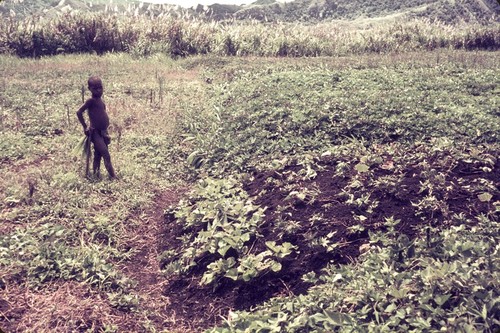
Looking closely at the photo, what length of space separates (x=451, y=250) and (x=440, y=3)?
34.0 meters

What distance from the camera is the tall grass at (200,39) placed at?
515 inches

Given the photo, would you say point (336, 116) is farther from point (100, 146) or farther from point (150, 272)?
point (150, 272)

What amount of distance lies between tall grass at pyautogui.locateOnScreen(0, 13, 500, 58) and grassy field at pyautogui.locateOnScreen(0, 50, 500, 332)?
6167mm

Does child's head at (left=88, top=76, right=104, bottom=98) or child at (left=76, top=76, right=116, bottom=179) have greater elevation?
child's head at (left=88, top=76, right=104, bottom=98)

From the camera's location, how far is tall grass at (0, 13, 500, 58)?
1309cm

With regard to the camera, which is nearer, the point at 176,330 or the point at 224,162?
the point at 176,330

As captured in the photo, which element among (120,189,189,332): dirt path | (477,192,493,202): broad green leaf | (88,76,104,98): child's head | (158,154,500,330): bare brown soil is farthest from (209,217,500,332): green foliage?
(88,76,104,98): child's head

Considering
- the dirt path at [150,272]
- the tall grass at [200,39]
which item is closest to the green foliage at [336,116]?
the dirt path at [150,272]

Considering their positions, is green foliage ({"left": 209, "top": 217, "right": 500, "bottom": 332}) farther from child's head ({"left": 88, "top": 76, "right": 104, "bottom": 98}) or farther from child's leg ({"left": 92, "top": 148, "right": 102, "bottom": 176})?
child's head ({"left": 88, "top": 76, "right": 104, "bottom": 98})

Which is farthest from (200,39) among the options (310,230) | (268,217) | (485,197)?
(485,197)

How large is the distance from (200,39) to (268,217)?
10.6 metres

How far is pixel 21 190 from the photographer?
503 cm

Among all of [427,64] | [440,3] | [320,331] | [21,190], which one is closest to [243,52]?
[427,64]

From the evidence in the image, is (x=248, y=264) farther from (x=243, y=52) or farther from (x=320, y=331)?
(x=243, y=52)
